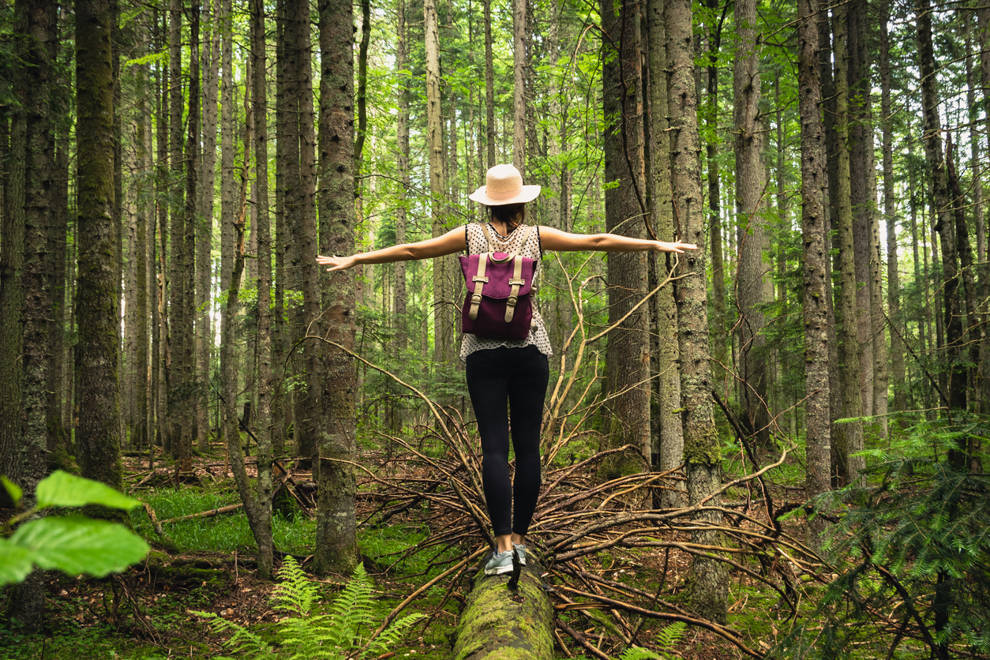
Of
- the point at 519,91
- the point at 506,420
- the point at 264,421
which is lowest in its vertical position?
the point at 264,421

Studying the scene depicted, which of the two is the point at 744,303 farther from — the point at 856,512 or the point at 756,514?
the point at 856,512

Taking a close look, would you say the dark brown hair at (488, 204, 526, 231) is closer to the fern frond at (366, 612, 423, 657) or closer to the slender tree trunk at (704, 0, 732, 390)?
the fern frond at (366, 612, 423, 657)

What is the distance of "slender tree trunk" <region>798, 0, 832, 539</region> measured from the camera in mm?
5836

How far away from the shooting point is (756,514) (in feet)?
20.9

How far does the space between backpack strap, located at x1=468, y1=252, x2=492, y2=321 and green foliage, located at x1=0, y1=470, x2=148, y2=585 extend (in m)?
2.64

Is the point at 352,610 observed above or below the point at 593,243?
below

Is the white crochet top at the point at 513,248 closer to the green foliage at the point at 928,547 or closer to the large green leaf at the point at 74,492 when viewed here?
the green foliage at the point at 928,547

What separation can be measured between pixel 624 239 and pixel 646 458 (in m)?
3.76

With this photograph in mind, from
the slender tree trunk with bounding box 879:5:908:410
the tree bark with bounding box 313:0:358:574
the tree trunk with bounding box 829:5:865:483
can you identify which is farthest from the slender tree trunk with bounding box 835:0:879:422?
A: the tree bark with bounding box 313:0:358:574

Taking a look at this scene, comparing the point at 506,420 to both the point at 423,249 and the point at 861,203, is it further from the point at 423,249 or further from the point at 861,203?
the point at 861,203

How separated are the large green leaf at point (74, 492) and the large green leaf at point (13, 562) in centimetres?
6

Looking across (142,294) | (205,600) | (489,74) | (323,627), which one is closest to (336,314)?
(205,600)

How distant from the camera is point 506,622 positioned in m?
2.78

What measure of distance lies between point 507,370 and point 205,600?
11.8ft
